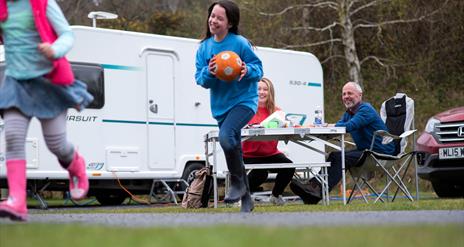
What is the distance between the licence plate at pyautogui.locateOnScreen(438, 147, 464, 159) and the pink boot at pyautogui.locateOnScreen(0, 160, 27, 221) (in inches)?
266

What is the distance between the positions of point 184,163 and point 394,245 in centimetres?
1006

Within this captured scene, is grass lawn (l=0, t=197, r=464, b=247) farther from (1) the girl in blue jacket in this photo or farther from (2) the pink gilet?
(1) the girl in blue jacket

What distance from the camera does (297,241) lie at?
12.1 feet

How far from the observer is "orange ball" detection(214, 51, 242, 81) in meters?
6.97

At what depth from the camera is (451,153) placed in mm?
11008

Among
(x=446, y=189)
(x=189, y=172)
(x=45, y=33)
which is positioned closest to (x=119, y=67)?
(x=189, y=172)

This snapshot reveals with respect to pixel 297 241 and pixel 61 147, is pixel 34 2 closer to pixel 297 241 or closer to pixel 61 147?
pixel 61 147

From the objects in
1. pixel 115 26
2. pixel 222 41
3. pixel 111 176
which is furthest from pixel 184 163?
pixel 115 26

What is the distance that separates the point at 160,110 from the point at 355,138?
4003 mm

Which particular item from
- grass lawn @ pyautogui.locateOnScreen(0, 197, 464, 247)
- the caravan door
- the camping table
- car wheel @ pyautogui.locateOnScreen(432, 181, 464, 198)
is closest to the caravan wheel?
the caravan door

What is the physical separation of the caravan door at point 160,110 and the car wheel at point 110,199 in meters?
1.56

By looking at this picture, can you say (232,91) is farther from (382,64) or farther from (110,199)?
(382,64)

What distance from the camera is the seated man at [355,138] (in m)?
9.65

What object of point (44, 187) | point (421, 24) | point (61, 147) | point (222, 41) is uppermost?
point (421, 24)
